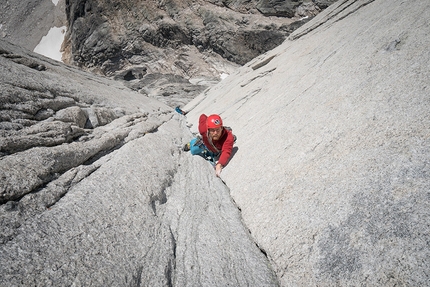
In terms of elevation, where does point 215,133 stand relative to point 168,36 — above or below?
below

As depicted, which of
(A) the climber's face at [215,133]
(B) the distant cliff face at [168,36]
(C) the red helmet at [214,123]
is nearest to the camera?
(C) the red helmet at [214,123]

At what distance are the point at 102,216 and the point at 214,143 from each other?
369 centimetres

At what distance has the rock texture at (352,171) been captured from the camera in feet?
7.22

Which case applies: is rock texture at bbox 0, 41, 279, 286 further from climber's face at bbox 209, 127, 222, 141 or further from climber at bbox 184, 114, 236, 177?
climber's face at bbox 209, 127, 222, 141

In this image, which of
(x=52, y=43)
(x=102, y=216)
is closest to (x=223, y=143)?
(x=102, y=216)

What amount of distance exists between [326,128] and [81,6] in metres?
64.0

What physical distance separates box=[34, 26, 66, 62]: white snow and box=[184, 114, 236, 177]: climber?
81.0 m

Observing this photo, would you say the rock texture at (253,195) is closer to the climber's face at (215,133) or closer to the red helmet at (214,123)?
the climber's face at (215,133)

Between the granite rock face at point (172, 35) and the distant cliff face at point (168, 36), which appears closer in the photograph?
the granite rock face at point (172, 35)

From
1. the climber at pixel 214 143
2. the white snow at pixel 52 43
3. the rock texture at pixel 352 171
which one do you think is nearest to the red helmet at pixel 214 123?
the climber at pixel 214 143

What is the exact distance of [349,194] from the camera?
276cm

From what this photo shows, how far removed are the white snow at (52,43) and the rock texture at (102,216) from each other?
266 feet

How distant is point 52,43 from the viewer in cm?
6869

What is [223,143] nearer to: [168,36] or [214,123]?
[214,123]
